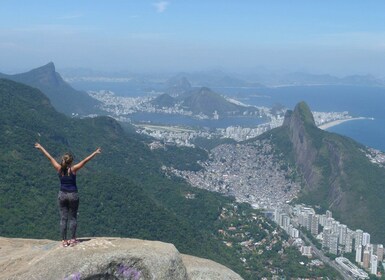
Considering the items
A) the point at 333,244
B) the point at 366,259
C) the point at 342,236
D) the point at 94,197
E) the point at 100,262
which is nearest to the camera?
the point at 100,262

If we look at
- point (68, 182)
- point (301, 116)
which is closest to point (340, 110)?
point (301, 116)

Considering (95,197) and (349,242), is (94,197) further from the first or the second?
(349,242)

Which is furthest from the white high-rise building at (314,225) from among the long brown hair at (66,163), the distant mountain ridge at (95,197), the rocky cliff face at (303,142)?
the long brown hair at (66,163)

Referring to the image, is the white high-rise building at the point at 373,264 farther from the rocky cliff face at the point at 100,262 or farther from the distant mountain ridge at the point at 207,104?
the distant mountain ridge at the point at 207,104

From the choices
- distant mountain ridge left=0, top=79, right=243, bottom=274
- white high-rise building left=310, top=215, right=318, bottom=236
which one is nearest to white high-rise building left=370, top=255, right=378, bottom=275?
white high-rise building left=310, top=215, right=318, bottom=236

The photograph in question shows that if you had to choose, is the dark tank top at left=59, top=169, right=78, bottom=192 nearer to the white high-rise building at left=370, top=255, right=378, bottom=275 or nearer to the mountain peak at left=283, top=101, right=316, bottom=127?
the white high-rise building at left=370, top=255, right=378, bottom=275

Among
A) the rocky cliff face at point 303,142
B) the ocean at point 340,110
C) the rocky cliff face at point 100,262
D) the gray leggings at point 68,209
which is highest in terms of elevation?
the gray leggings at point 68,209
